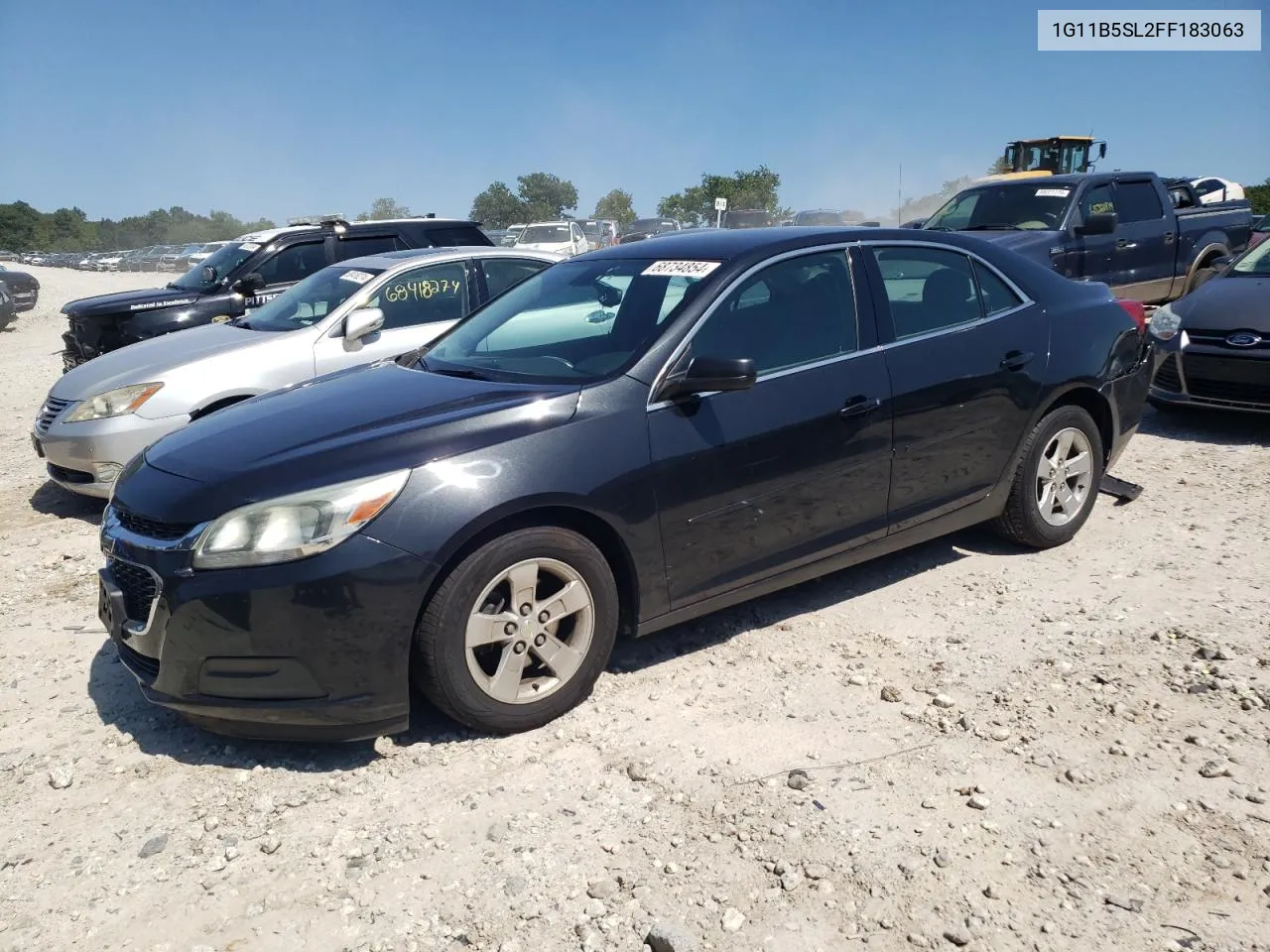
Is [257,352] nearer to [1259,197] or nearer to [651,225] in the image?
[651,225]

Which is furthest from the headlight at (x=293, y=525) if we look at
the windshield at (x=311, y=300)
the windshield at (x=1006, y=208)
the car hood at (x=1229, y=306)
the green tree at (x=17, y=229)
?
the green tree at (x=17, y=229)

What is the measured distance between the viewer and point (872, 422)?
414 cm

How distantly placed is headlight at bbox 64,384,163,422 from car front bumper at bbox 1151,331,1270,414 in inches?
278

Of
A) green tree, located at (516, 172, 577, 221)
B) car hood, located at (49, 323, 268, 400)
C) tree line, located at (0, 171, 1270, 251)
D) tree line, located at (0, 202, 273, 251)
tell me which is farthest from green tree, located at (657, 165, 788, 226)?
car hood, located at (49, 323, 268, 400)

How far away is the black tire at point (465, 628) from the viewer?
3193 mm

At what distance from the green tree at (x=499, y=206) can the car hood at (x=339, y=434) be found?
8253 cm

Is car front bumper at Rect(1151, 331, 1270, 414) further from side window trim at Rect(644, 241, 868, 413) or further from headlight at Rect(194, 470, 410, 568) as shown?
headlight at Rect(194, 470, 410, 568)

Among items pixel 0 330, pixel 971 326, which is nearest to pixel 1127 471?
pixel 971 326

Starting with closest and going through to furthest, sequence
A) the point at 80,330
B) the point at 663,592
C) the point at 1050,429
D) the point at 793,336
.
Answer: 1. the point at 663,592
2. the point at 793,336
3. the point at 1050,429
4. the point at 80,330

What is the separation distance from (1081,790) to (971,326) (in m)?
2.26

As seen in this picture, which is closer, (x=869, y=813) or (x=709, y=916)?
(x=709, y=916)

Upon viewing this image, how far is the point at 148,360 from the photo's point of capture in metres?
6.65

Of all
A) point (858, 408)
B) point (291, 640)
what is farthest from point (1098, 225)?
point (291, 640)

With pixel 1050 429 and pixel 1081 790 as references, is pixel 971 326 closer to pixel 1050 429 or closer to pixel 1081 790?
pixel 1050 429
